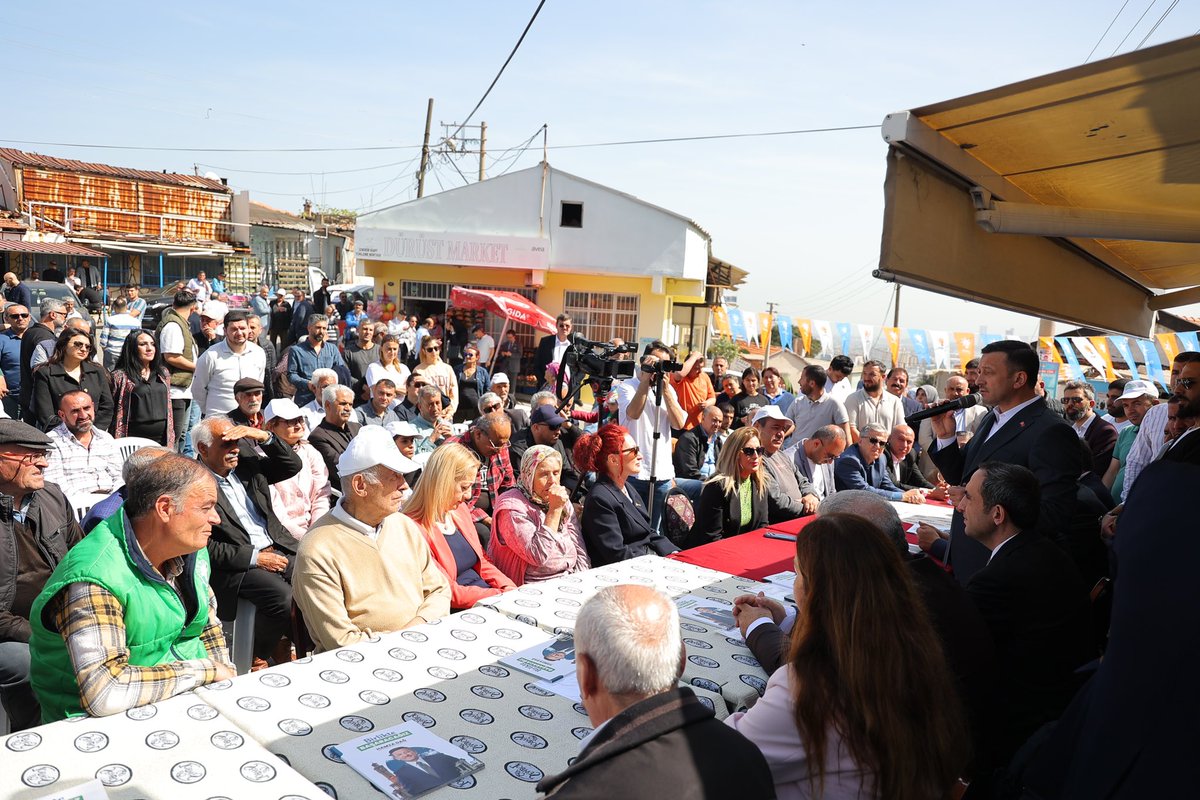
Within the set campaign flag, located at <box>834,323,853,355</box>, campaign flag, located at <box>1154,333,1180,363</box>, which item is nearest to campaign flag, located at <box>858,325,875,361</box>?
campaign flag, located at <box>834,323,853,355</box>

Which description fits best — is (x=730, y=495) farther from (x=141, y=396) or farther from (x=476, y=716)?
(x=141, y=396)

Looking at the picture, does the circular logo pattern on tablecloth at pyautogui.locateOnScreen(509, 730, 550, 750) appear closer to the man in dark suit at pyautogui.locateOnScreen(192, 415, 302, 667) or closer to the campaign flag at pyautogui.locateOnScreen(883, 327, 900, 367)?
the man in dark suit at pyautogui.locateOnScreen(192, 415, 302, 667)

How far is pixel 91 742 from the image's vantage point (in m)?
1.94

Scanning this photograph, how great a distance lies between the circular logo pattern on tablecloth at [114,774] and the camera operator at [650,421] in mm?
4366

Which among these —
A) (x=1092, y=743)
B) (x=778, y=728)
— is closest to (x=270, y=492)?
(x=778, y=728)

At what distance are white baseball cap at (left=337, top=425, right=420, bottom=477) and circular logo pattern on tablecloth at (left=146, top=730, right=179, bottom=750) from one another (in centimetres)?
131

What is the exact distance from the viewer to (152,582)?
8.24ft

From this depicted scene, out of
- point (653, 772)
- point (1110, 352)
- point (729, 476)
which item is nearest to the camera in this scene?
point (653, 772)

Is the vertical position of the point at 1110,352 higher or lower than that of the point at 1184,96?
lower

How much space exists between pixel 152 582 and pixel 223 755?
2.69 feet

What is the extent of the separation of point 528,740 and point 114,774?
0.96 metres

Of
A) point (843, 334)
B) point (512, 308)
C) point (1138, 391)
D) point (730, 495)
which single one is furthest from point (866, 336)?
point (730, 495)

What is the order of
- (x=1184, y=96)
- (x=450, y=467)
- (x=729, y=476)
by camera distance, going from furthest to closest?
(x=729, y=476), (x=450, y=467), (x=1184, y=96)

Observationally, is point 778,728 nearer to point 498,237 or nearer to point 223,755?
point 223,755
